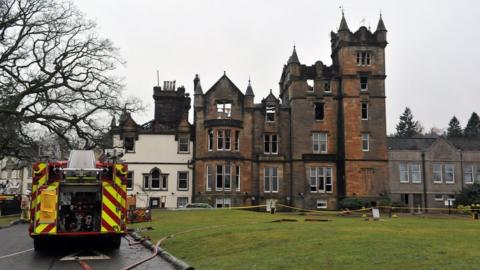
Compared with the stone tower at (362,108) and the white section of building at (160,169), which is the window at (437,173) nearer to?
the stone tower at (362,108)

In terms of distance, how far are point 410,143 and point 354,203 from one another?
1457 centimetres

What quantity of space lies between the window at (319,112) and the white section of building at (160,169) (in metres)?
12.8

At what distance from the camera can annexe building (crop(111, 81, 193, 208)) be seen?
156 feet

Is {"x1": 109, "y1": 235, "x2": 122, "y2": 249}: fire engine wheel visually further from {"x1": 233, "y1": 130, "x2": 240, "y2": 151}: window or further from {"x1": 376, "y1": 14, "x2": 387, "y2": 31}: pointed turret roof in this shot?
{"x1": 376, "y1": 14, "x2": 387, "y2": 31}: pointed turret roof

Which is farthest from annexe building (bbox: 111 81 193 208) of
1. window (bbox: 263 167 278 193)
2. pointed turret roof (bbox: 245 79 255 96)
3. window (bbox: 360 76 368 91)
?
window (bbox: 360 76 368 91)

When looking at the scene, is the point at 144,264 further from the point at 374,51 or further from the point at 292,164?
the point at 374,51

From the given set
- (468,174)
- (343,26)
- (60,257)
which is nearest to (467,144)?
(468,174)

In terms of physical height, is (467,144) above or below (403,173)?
above

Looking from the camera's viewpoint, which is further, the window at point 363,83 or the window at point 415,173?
the window at point 415,173

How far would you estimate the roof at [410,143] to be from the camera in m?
52.9

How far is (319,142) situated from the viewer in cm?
4853

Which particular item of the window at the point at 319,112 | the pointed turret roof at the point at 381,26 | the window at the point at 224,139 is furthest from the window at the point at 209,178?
the pointed turret roof at the point at 381,26

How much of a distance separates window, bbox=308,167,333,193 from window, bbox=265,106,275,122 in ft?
20.9

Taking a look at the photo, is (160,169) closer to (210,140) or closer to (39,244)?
(210,140)
